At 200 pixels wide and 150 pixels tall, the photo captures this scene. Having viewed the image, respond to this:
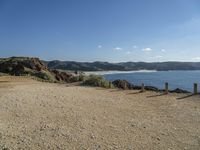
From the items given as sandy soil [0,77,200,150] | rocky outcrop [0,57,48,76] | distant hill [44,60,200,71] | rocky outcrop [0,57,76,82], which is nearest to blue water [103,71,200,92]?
rocky outcrop [0,57,76,82]

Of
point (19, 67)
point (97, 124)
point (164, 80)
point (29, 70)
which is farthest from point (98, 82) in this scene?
point (164, 80)

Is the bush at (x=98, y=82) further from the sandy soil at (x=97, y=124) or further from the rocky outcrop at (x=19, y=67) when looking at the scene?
the rocky outcrop at (x=19, y=67)

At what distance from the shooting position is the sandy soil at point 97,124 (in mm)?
8094

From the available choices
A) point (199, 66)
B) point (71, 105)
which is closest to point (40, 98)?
point (71, 105)

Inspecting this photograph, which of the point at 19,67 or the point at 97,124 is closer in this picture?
the point at 97,124

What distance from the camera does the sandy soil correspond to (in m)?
8.09

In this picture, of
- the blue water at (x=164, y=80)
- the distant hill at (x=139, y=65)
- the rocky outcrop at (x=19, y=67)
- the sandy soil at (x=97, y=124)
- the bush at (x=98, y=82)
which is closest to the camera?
the sandy soil at (x=97, y=124)

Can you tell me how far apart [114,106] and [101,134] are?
193 inches

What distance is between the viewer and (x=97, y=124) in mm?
10219

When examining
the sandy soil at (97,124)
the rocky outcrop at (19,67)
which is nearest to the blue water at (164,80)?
the rocky outcrop at (19,67)

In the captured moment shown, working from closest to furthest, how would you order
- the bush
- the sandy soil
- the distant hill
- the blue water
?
the sandy soil
the bush
the blue water
the distant hill

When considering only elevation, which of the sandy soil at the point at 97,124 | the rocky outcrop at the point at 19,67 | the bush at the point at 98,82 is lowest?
the sandy soil at the point at 97,124

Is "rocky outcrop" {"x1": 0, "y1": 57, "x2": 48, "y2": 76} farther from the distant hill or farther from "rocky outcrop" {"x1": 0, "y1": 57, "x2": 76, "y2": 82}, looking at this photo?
the distant hill

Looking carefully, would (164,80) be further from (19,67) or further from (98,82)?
(98,82)
